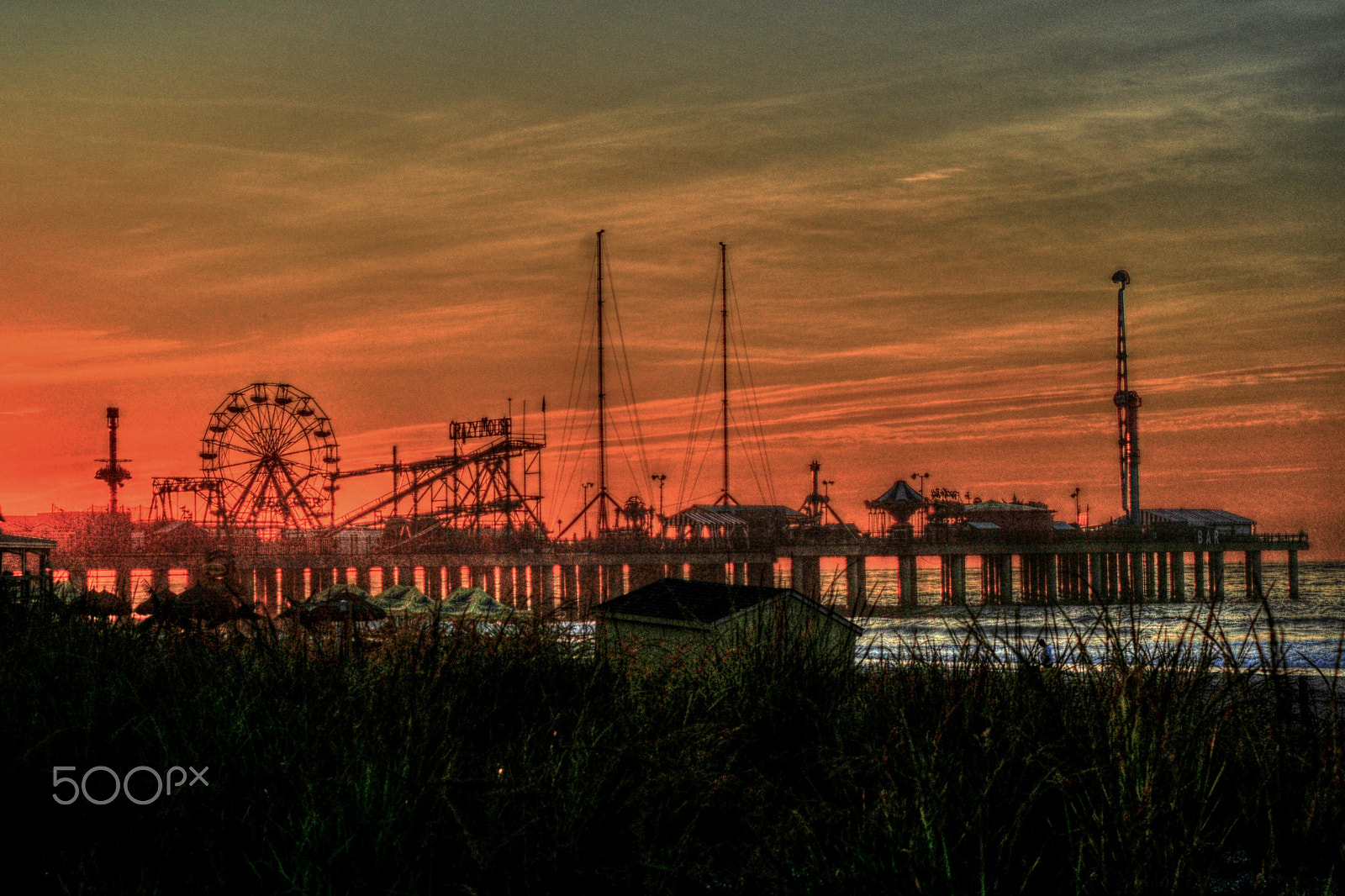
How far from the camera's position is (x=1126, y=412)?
77125mm

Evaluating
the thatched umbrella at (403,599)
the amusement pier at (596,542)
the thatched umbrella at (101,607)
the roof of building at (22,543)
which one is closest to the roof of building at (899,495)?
the amusement pier at (596,542)

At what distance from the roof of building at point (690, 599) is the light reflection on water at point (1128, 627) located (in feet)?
4.65

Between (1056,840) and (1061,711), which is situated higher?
(1061,711)

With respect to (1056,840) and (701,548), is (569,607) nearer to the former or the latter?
(1056,840)

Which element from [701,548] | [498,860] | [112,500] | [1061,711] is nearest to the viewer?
[498,860]

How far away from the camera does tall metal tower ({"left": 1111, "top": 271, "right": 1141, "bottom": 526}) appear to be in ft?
252

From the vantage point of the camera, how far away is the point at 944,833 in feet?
14.2

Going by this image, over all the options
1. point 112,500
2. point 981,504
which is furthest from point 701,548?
point 112,500

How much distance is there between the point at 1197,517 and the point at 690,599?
263ft

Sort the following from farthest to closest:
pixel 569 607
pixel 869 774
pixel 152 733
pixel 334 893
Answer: pixel 569 607, pixel 152 733, pixel 869 774, pixel 334 893

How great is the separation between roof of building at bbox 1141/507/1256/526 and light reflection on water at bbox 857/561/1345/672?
Answer: 18.8 feet

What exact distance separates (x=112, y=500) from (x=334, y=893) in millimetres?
101745

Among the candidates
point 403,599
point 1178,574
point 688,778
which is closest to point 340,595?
point 688,778

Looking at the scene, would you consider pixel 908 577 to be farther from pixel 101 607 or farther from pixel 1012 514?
pixel 101 607
